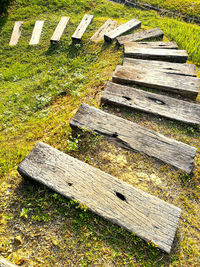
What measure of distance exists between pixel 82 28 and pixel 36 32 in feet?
5.53

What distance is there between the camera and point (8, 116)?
4.86 metres

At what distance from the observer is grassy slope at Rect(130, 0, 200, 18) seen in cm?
750

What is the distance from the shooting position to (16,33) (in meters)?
7.50

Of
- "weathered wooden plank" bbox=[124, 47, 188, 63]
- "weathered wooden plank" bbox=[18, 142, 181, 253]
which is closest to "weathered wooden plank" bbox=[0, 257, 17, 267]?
"weathered wooden plank" bbox=[18, 142, 181, 253]

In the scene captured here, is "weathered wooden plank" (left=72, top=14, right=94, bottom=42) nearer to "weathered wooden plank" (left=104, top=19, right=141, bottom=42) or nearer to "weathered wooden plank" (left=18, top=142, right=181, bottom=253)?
"weathered wooden plank" (left=104, top=19, right=141, bottom=42)

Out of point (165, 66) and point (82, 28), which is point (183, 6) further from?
point (165, 66)

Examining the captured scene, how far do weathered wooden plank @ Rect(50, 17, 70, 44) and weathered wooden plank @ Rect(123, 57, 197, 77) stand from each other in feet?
9.90

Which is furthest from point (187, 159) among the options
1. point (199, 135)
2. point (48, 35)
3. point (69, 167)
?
point (48, 35)

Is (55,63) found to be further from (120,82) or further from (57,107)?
(120,82)

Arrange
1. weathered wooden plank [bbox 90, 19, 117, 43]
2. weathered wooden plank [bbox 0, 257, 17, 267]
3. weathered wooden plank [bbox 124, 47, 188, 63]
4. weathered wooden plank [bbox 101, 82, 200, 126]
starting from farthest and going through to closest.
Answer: weathered wooden plank [bbox 90, 19, 117, 43] → weathered wooden plank [bbox 124, 47, 188, 63] → weathered wooden plank [bbox 101, 82, 200, 126] → weathered wooden plank [bbox 0, 257, 17, 267]

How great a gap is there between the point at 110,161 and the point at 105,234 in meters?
1.05

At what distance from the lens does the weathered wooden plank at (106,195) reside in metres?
2.38

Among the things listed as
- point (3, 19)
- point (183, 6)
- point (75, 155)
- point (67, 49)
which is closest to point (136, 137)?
point (75, 155)

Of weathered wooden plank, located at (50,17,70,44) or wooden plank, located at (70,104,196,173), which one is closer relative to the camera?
wooden plank, located at (70,104,196,173)
